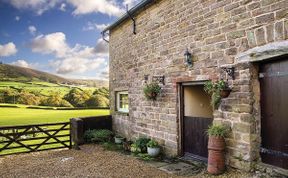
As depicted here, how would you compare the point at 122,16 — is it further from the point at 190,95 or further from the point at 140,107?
the point at 190,95

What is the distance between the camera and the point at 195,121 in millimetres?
6590

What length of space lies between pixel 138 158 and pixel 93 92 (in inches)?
635

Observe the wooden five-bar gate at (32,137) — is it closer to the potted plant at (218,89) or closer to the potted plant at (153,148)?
the potted plant at (153,148)

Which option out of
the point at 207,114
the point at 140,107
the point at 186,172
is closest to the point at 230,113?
the point at 186,172

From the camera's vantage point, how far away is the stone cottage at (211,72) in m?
4.61

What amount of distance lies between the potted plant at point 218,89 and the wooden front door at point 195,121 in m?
0.76

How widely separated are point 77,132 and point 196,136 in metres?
4.76

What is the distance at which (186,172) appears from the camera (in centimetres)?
570

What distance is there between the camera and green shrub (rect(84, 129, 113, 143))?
965 cm

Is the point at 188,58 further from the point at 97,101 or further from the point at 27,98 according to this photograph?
the point at 27,98

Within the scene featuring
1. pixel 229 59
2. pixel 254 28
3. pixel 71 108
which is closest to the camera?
pixel 254 28

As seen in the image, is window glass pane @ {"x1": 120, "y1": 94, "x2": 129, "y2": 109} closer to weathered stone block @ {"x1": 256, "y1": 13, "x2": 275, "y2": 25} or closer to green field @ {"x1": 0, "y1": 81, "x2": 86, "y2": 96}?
weathered stone block @ {"x1": 256, "y1": 13, "x2": 275, "y2": 25}

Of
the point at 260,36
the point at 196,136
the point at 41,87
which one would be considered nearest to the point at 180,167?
the point at 196,136

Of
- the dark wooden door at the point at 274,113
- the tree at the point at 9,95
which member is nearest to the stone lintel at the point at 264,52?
the dark wooden door at the point at 274,113
